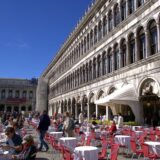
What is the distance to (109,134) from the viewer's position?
1464 centimetres

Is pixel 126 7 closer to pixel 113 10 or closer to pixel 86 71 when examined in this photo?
pixel 113 10

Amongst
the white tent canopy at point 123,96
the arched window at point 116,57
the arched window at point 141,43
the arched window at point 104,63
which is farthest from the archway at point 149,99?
the arched window at point 104,63

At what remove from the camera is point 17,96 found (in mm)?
107438

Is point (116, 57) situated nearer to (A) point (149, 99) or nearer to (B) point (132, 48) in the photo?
(B) point (132, 48)

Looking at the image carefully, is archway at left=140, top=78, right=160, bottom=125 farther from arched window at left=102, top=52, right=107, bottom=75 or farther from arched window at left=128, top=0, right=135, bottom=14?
arched window at left=102, top=52, right=107, bottom=75

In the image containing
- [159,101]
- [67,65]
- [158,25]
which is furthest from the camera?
[67,65]

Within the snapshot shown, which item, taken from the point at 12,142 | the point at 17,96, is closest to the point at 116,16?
the point at 12,142

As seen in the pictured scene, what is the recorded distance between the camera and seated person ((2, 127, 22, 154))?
783 centimetres

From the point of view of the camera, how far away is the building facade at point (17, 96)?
104312 mm

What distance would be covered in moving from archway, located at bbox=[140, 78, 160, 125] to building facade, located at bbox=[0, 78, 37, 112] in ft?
283

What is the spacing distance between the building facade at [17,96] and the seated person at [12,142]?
9792cm

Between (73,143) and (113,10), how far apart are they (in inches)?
739

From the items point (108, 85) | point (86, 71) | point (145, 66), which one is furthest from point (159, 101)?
point (86, 71)

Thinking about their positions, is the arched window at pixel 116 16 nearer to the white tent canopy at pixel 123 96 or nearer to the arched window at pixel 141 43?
the arched window at pixel 141 43
